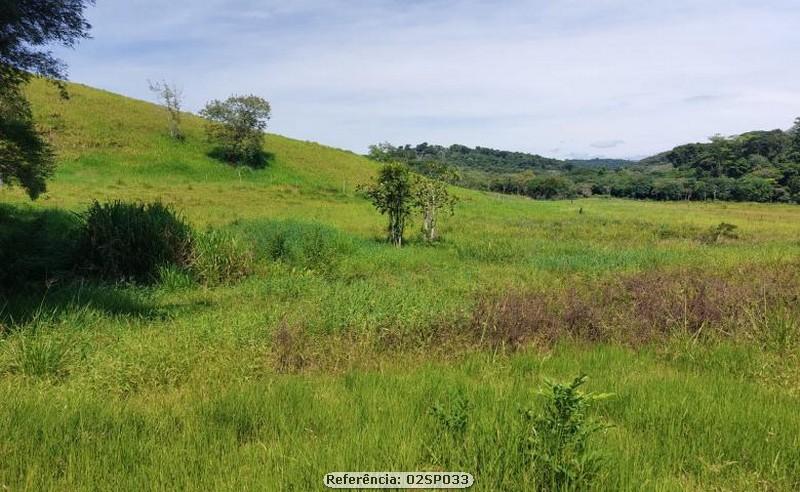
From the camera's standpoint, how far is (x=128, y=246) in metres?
11.5

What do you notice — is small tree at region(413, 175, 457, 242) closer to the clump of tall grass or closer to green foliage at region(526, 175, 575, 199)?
the clump of tall grass

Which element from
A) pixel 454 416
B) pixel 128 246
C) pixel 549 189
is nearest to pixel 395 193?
pixel 128 246

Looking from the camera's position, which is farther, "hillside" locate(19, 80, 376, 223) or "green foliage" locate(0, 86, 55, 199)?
"hillside" locate(19, 80, 376, 223)

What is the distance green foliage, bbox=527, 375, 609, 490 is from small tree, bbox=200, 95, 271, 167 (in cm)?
4511

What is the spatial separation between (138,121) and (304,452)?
5351cm

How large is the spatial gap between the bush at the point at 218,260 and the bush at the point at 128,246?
0.93 ft

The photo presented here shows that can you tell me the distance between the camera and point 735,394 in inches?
179

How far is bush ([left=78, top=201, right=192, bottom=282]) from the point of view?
1127cm

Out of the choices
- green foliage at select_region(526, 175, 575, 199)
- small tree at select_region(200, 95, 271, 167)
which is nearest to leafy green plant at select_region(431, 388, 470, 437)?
small tree at select_region(200, 95, 271, 167)

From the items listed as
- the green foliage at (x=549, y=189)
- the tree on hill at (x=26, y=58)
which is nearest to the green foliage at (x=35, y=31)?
the tree on hill at (x=26, y=58)

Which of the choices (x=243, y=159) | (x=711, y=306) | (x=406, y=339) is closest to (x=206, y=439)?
(x=406, y=339)

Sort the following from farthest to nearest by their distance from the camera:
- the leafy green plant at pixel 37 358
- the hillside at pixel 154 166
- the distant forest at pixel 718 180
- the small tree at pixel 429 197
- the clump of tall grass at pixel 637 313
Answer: the distant forest at pixel 718 180, the hillside at pixel 154 166, the small tree at pixel 429 197, the clump of tall grass at pixel 637 313, the leafy green plant at pixel 37 358
